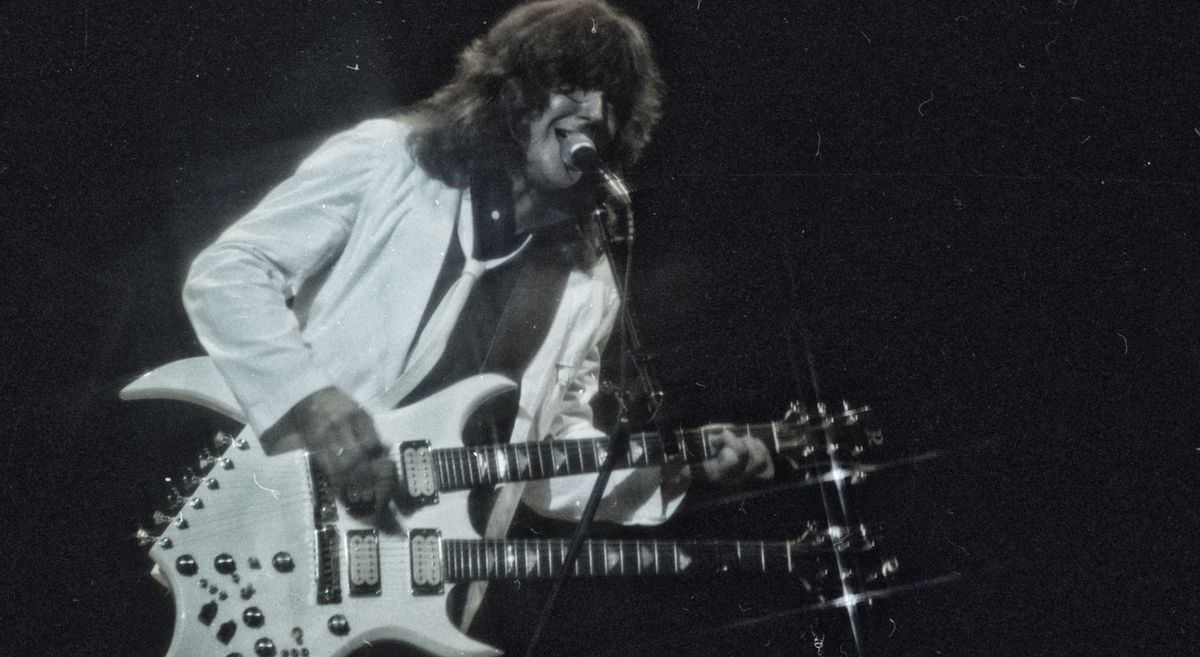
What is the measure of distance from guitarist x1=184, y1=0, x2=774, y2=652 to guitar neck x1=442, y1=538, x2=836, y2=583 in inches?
2.4

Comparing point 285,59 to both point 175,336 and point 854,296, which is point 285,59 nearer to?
point 175,336

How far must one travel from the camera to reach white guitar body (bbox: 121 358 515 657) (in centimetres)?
117

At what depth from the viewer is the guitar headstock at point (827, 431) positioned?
1398 mm

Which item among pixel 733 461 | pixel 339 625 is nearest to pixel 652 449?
pixel 733 461

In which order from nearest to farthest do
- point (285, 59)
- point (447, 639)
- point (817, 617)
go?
point (447, 639), point (285, 59), point (817, 617)

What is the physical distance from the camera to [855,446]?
4.64 feet

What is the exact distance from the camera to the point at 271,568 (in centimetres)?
118

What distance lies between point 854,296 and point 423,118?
83 centimetres

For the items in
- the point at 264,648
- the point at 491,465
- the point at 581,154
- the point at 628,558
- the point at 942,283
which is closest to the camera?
the point at 581,154

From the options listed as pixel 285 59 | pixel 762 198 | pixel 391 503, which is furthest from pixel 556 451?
pixel 285 59

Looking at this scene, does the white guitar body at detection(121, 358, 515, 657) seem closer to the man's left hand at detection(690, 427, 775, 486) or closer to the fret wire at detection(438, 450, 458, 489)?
the fret wire at detection(438, 450, 458, 489)

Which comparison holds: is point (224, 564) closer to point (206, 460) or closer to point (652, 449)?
point (206, 460)

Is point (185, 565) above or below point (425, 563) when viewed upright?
above

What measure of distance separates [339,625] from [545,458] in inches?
14.8
